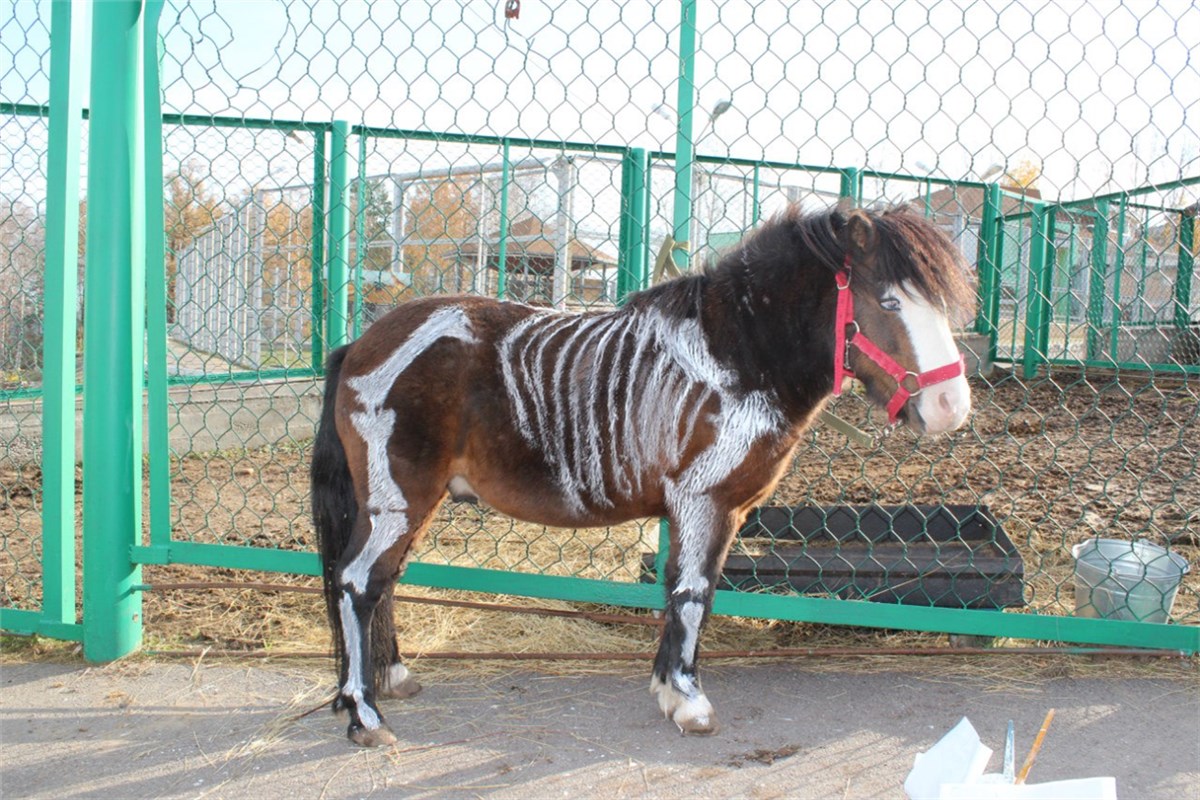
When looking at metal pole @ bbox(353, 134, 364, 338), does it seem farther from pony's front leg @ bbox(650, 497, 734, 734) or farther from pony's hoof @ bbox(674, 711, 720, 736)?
pony's hoof @ bbox(674, 711, 720, 736)

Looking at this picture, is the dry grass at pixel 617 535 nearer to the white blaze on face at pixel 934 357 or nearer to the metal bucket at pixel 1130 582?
the metal bucket at pixel 1130 582

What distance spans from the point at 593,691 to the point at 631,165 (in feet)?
10.8

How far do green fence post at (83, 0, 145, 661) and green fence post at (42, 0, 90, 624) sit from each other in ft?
0.44

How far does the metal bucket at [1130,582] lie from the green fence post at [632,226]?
7.48ft

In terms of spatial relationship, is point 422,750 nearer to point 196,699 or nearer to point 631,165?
point 196,699

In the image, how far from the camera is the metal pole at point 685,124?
3.24 meters

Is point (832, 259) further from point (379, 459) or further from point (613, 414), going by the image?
point (379, 459)

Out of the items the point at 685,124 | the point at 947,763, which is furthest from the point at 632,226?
the point at 947,763

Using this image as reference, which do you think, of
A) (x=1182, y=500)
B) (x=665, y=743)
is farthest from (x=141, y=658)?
(x=1182, y=500)

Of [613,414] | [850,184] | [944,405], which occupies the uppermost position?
[850,184]

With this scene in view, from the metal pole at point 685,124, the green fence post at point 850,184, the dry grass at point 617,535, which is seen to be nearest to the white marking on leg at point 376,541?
the dry grass at point 617,535

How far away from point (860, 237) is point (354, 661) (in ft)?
7.00

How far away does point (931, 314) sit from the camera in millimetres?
2469

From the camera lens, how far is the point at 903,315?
249 cm
